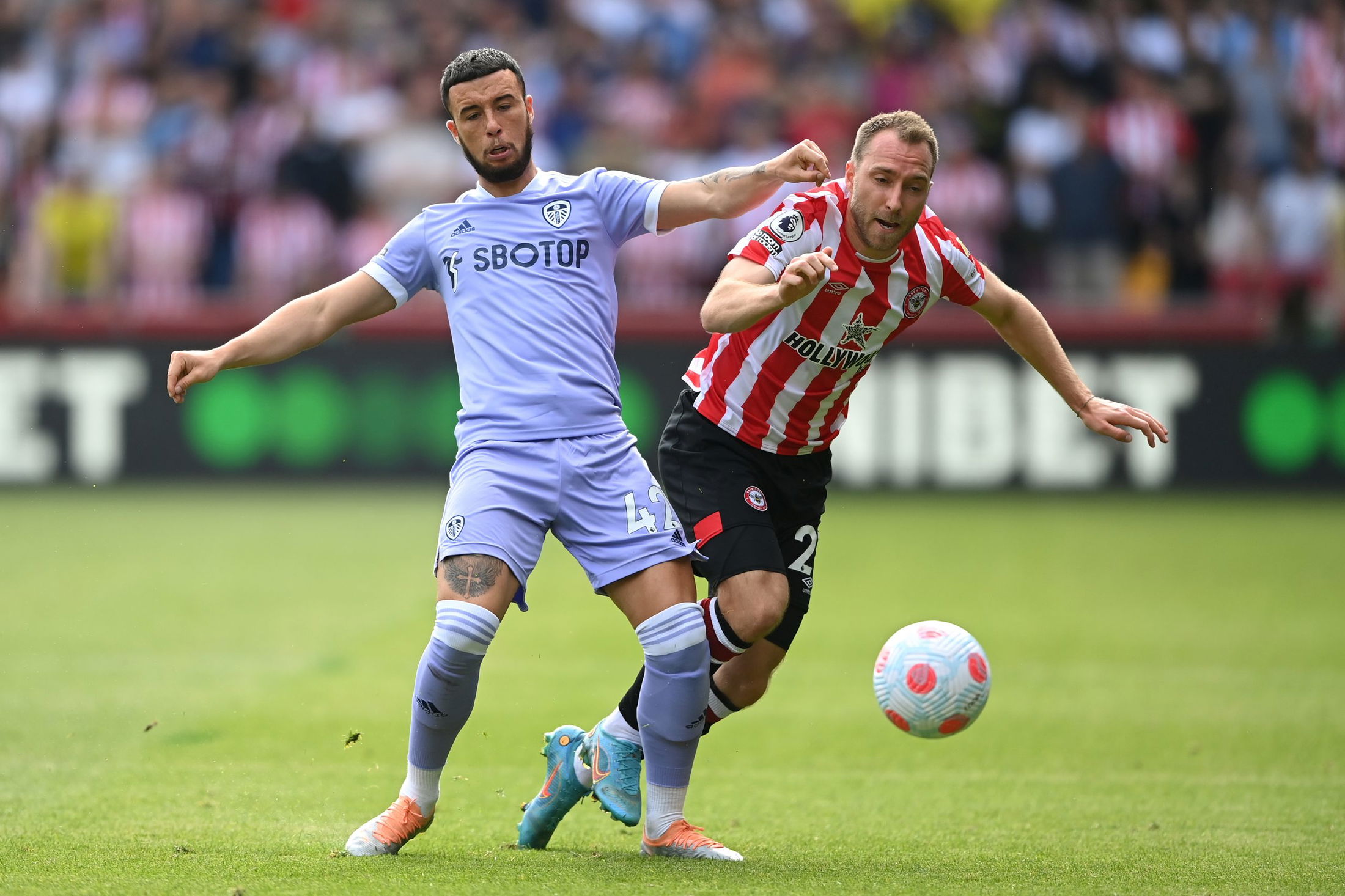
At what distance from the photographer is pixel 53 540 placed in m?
13.4

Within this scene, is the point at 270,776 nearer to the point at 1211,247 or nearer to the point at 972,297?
the point at 972,297

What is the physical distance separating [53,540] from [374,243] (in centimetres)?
470

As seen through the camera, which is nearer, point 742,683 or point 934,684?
point 934,684

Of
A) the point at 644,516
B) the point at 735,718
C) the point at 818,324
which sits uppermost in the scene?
the point at 818,324

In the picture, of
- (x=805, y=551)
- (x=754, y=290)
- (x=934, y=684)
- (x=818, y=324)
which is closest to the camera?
(x=754, y=290)

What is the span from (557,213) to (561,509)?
3.36 feet

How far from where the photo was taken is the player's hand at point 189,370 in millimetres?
5254

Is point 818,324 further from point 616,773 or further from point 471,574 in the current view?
point 616,773

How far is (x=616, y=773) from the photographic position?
5.61 metres


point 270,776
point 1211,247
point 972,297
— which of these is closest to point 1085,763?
point 972,297

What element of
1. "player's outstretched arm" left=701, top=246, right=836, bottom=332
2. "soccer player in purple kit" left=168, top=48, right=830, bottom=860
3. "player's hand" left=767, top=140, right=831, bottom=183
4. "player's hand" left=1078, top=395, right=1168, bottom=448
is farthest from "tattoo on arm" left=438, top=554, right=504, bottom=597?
"player's hand" left=1078, top=395, right=1168, bottom=448

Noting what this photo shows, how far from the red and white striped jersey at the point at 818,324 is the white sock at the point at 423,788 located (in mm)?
1684

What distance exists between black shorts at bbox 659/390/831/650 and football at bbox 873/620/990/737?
1.52ft

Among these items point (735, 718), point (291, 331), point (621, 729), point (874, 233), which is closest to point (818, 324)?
point (874, 233)
